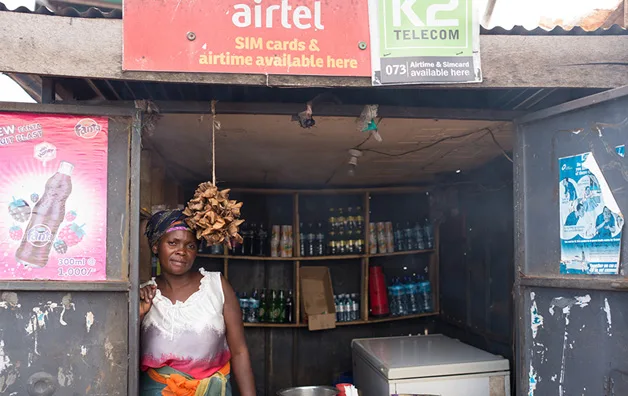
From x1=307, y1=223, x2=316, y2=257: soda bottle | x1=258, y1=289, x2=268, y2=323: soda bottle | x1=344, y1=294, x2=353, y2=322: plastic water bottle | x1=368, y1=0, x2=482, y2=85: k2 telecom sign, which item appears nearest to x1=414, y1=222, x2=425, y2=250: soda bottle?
x1=344, y1=294, x2=353, y2=322: plastic water bottle

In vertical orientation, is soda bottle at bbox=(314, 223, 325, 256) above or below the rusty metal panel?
below

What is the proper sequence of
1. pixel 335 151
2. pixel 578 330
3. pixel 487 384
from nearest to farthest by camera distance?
pixel 578 330 < pixel 487 384 < pixel 335 151

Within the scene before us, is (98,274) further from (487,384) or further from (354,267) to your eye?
(354,267)

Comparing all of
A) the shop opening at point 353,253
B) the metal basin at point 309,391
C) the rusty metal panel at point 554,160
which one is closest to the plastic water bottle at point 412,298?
the shop opening at point 353,253

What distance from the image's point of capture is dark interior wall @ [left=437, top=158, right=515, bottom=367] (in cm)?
500

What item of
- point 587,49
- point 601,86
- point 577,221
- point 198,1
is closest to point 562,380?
point 577,221

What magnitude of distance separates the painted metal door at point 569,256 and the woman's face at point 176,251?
6.41ft

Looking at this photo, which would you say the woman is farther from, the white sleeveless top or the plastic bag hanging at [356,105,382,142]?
the plastic bag hanging at [356,105,382,142]

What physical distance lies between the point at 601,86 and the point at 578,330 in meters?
1.31

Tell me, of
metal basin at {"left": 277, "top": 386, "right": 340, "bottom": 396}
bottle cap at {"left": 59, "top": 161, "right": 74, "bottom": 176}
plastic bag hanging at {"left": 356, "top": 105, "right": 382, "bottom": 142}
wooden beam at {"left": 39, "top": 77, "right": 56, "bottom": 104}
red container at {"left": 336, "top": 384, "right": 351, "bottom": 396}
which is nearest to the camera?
bottle cap at {"left": 59, "top": 161, "right": 74, "bottom": 176}

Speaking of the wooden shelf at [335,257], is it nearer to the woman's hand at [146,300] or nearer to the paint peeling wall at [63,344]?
the woman's hand at [146,300]

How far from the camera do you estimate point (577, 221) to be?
2932mm

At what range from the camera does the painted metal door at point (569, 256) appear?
2.74 m

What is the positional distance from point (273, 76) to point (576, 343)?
6.84ft
